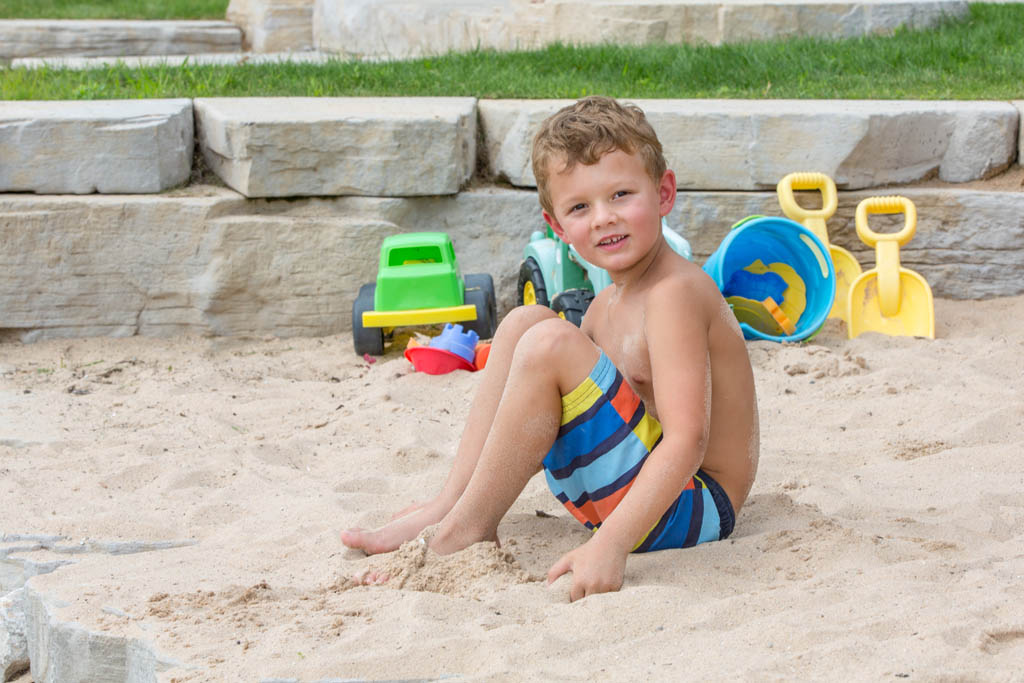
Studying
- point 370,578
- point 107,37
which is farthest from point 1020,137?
point 107,37

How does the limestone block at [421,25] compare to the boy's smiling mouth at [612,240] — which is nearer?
the boy's smiling mouth at [612,240]

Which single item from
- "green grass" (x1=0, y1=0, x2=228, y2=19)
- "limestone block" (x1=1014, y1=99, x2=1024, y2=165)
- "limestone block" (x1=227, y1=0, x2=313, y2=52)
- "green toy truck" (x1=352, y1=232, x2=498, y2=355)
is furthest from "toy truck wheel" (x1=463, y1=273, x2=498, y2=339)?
"green grass" (x1=0, y1=0, x2=228, y2=19)

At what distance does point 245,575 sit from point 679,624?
873mm

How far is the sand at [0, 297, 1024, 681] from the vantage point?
1.76 meters

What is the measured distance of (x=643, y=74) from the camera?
5359mm

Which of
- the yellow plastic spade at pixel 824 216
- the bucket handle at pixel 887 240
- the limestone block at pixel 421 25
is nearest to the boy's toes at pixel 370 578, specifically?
the yellow plastic spade at pixel 824 216

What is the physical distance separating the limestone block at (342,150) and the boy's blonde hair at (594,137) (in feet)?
6.48

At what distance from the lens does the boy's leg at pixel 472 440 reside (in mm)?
2297

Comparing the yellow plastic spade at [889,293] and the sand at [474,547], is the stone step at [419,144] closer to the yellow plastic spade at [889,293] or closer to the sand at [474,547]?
the yellow plastic spade at [889,293]

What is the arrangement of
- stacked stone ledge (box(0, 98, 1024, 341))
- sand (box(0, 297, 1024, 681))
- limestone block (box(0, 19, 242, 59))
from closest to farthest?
sand (box(0, 297, 1024, 681))
stacked stone ledge (box(0, 98, 1024, 341))
limestone block (box(0, 19, 242, 59))

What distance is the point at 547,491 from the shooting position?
8.99 ft

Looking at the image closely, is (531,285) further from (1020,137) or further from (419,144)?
(1020,137)

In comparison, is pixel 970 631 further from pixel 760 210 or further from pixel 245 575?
pixel 760 210

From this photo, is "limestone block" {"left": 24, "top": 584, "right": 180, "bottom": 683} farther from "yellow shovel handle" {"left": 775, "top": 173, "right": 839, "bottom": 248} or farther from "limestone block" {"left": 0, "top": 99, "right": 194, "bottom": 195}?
"yellow shovel handle" {"left": 775, "top": 173, "right": 839, "bottom": 248}
